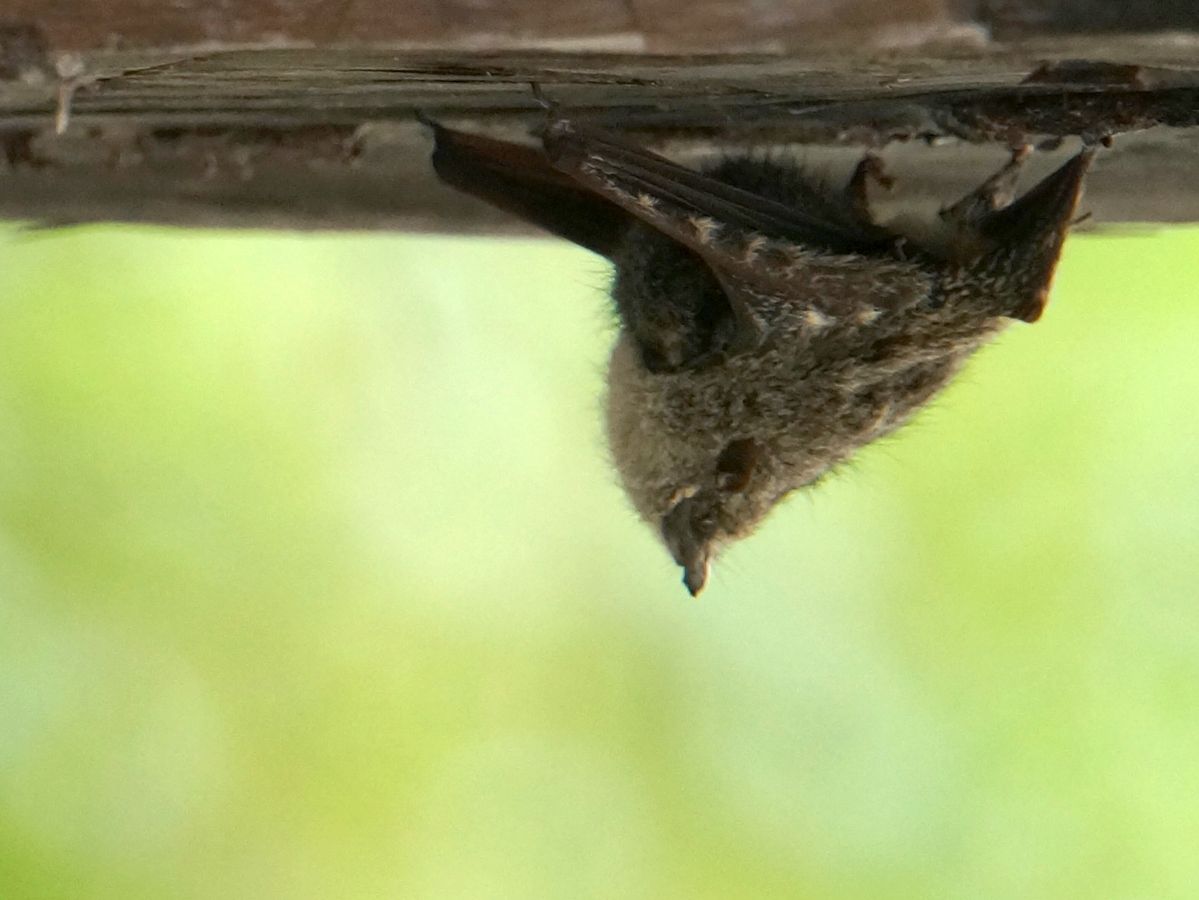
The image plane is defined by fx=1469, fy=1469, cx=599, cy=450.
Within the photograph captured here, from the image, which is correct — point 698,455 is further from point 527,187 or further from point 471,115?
point 471,115

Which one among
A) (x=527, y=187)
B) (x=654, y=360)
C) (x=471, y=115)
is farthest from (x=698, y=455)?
(x=471, y=115)

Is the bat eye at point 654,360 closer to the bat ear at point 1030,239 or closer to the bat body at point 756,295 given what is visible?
the bat body at point 756,295

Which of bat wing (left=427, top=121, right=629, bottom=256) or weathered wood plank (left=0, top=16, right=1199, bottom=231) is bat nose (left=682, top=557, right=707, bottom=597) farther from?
weathered wood plank (left=0, top=16, right=1199, bottom=231)

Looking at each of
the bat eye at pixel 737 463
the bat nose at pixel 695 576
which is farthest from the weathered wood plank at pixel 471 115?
the bat nose at pixel 695 576

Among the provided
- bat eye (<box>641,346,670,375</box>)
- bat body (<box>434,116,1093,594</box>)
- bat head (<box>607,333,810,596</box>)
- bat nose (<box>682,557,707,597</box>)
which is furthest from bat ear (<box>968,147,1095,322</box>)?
bat nose (<box>682,557,707,597</box>)

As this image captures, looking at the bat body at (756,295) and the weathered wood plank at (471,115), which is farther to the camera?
the bat body at (756,295)

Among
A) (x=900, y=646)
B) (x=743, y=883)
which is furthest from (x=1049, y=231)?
(x=743, y=883)

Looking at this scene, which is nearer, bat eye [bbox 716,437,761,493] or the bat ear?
the bat ear

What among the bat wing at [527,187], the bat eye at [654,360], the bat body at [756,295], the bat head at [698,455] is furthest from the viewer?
the bat eye at [654,360]
